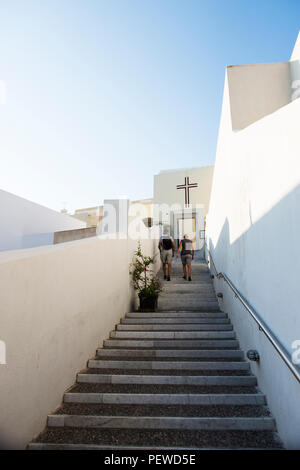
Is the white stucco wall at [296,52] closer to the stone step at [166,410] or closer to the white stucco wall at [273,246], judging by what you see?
the white stucco wall at [273,246]

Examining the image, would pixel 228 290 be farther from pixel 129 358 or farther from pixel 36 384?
pixel 36 384

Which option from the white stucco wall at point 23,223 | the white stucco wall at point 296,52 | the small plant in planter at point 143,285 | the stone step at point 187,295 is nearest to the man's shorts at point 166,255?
the small plant in planter at point 143,285

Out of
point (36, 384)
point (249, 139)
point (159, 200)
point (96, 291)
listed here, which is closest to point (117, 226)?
point (96, 291)

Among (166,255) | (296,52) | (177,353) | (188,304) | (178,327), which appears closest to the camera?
(177,353)

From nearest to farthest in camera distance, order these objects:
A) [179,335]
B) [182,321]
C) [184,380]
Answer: [184,380]
[179,335]
[182,321]

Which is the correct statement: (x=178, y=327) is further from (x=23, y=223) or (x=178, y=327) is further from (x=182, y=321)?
(x=23, y=223)

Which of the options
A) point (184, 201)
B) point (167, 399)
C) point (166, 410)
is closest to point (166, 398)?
point (167, 399)

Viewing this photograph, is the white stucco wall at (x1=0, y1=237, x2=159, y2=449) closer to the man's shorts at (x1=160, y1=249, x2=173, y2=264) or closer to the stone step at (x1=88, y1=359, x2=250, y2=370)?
the stone step at (x1=88, y1=359, x2=250, y2=370)

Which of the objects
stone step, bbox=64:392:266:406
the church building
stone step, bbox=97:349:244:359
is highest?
the church building

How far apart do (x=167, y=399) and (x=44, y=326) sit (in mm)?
1453

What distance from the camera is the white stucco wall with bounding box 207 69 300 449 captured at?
2035 millimetres

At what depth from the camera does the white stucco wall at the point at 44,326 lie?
6.47 ft

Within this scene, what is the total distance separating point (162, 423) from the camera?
230 cm

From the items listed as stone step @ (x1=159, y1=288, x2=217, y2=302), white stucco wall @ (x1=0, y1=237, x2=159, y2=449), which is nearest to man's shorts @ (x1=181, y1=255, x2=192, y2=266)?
stone step @ (x1=159, y1=288, x2=217, y2=302)
